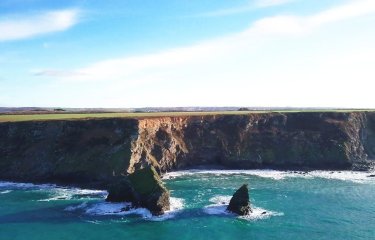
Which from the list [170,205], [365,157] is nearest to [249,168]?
[365,157]

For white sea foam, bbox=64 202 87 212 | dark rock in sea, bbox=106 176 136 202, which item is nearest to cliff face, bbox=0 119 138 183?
dark rock in sea, bbox=106 176 136 202

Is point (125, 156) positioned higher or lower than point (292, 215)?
higher

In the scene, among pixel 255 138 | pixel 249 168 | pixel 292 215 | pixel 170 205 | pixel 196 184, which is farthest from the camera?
pixel 255 138

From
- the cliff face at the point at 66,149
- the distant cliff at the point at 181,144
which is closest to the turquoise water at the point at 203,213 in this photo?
the cliff face at the point at 66,149

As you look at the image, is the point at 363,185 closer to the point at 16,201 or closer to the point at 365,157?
the point at 365,157

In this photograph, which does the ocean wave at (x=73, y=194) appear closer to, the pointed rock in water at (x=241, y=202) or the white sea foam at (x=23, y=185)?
the white sea foam at (x=23, y=185)
